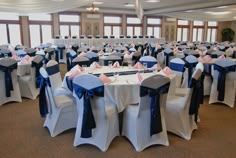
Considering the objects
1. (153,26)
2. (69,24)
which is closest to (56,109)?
(69,24)

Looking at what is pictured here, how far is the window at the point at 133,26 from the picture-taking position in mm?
18734

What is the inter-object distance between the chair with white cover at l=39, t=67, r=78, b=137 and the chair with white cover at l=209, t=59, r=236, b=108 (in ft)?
9.96

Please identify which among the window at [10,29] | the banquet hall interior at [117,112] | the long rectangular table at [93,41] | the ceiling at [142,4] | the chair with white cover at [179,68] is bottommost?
the banquet hall interior at [117,112]

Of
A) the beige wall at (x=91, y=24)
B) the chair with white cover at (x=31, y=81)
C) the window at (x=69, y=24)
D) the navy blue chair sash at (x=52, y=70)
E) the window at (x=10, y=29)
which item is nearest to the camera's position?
the navy blue chair sash at (x=52, y=70)

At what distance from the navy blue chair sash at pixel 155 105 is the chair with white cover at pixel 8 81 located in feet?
10.3

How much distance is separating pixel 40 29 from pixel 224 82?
1306 cm

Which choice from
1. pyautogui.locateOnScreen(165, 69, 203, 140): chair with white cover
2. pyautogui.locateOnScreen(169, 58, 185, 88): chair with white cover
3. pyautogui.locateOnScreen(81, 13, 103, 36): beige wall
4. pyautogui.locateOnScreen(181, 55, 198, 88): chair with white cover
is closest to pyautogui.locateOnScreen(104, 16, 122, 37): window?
pyautogui.locateOnScreen(81, 13, 103, 36): beige wall

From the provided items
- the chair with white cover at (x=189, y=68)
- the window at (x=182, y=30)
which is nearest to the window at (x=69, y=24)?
the window at (x=182, y=30)

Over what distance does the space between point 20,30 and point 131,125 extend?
43.9ft

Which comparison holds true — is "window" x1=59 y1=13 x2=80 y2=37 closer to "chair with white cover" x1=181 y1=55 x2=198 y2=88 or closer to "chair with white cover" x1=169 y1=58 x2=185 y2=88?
"chair with white cover" x1=181 y1=55 x2=198 y2=88

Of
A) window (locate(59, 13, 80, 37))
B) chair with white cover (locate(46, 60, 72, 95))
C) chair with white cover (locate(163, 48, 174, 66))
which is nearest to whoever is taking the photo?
chair with white cover (locate(46, 60, 72, 95))

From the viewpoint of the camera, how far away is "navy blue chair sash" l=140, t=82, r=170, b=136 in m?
2.90

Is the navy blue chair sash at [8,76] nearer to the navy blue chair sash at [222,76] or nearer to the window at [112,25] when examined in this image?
the navy blue chair sash at [222,76]

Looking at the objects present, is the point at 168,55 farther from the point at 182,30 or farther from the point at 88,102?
the point at 182,30
